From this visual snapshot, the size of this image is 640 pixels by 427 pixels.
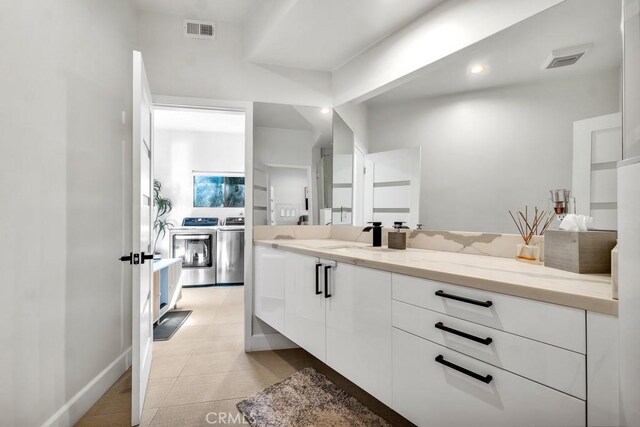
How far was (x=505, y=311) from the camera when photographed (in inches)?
36.8

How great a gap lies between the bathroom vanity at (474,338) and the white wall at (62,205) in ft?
4.41

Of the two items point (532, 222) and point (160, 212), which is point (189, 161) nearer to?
point (160, 212)

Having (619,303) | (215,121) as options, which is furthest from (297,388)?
(215,121)

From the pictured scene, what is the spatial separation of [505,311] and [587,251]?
0.41 meters

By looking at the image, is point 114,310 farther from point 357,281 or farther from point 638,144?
point 638,144

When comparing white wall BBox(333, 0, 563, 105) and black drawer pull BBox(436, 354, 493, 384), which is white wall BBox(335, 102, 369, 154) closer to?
white wall BBox(333, 0, 563, 105)

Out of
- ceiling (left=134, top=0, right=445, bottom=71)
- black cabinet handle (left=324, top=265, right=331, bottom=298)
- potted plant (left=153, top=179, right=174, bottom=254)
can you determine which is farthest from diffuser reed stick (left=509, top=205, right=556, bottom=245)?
potted plant (left=153, top=179, right=174, bottom=254)

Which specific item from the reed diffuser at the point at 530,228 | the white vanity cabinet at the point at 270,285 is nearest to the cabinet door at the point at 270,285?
the white vanity cabinet at the point at 270,285

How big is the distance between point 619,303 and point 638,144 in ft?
1.43

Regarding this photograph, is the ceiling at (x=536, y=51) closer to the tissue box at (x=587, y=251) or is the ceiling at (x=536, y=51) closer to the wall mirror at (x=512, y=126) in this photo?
the wall mirror at (x=512, y=126)

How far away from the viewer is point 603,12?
1.19 metres

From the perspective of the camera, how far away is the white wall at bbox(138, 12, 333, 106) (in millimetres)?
2521

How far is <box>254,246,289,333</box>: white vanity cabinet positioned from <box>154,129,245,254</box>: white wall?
366 centimetres

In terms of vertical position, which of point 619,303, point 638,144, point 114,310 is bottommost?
point 114,310
